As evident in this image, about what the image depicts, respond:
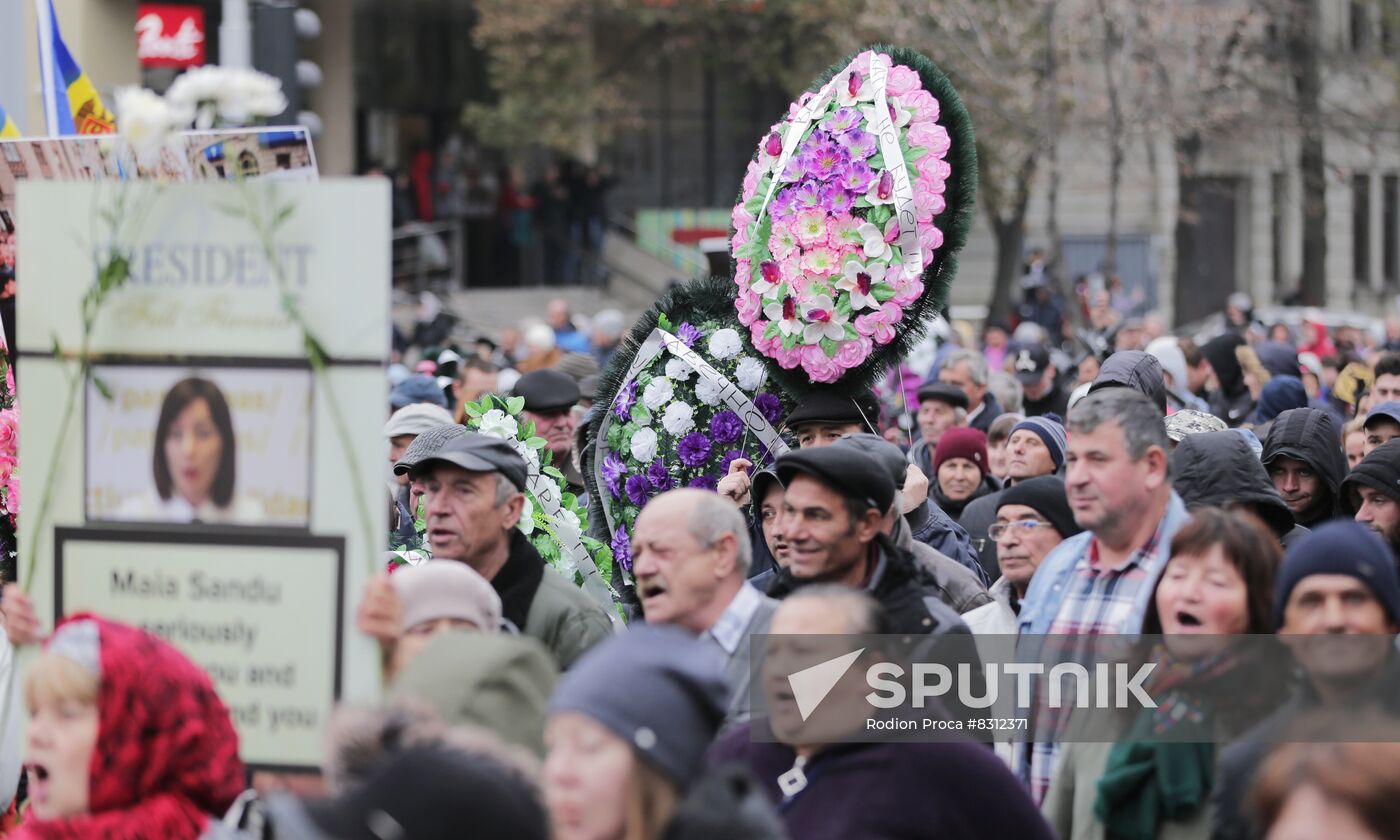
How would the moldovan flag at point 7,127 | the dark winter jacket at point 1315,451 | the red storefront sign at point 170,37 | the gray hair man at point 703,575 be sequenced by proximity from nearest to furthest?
the gray hair man at point 703,575
the dark winter jacket at point 1315,451
the moldovan flag at point 7,127
the red storefront sign at point 170,37

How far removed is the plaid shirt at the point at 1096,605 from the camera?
16.1ft

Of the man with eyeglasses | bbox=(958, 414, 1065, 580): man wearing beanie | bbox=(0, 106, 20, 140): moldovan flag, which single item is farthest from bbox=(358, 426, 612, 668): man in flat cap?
bbox=(0, 106, 20, 140): moldovan flag

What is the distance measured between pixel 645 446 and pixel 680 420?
0.53 ft

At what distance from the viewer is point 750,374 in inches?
278

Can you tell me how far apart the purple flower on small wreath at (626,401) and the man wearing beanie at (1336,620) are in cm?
335

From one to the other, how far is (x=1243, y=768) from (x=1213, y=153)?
37055 millimetres

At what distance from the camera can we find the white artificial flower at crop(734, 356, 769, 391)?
23.1 ft

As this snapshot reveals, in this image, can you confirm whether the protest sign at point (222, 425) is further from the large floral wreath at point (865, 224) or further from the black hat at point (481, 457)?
the large floral wreath at point (865, 224)

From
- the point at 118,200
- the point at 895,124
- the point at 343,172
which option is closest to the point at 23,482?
the point at 118,200

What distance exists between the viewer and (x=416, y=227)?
32438 millimetres

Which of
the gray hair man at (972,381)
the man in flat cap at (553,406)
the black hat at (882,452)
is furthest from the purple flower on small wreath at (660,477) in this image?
the gray hair man at (972,381)

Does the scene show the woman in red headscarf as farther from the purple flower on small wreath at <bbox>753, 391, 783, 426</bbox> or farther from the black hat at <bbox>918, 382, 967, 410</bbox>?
the black hat at <bbox>918, 382, 967, 410</bbox>

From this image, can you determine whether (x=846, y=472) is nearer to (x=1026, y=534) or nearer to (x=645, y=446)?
(x=1026, y=534)

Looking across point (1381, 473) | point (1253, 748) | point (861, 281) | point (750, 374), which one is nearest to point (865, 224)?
point (861, 281)
